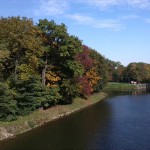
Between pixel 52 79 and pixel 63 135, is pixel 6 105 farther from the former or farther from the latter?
pixel 52 79

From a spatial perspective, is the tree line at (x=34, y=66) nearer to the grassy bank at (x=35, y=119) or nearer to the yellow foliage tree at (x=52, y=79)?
the yellow foliage tree at (x=52, y=79)

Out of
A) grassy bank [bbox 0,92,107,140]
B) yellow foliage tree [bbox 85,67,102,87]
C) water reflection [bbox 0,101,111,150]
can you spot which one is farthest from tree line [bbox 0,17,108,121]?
yellow foliage tree [bbox 85,67,102,87]

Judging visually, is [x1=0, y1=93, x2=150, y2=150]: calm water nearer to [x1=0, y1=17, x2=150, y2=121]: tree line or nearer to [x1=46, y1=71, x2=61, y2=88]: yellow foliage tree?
[x1=0, y1=17, x2=150, y2=121]: tree line

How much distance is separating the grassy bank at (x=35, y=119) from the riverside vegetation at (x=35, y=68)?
50cm

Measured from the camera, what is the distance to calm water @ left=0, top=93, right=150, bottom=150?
3503 cm

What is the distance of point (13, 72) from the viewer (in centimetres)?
5328

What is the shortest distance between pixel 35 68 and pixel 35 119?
1082 centimetres

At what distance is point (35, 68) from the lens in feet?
181

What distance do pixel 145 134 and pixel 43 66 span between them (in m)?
23.9

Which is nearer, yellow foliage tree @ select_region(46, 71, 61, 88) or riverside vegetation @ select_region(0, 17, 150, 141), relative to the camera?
riverside vegetation @ select_region(0, 17, 150, 141)

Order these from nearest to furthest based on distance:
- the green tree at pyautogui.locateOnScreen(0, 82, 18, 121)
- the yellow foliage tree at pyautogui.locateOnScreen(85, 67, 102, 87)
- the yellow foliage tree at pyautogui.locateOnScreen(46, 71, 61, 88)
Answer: the green tree at pyautogui.locateOnScreen(0, 82, 18, 121) → the yellow foliage tree at pyautogui.locateOnScreen(46, 71, 61, 88) → the yellow foliage tree at pyautogui.locateOnScreen(85, 67, 102, 87)

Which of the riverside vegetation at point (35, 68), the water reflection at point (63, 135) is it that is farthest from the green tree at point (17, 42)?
the water reflection at point (63, 135)

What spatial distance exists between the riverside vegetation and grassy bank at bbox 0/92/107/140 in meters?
0.50

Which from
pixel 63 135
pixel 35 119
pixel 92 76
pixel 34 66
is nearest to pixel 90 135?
pixel 63 135
